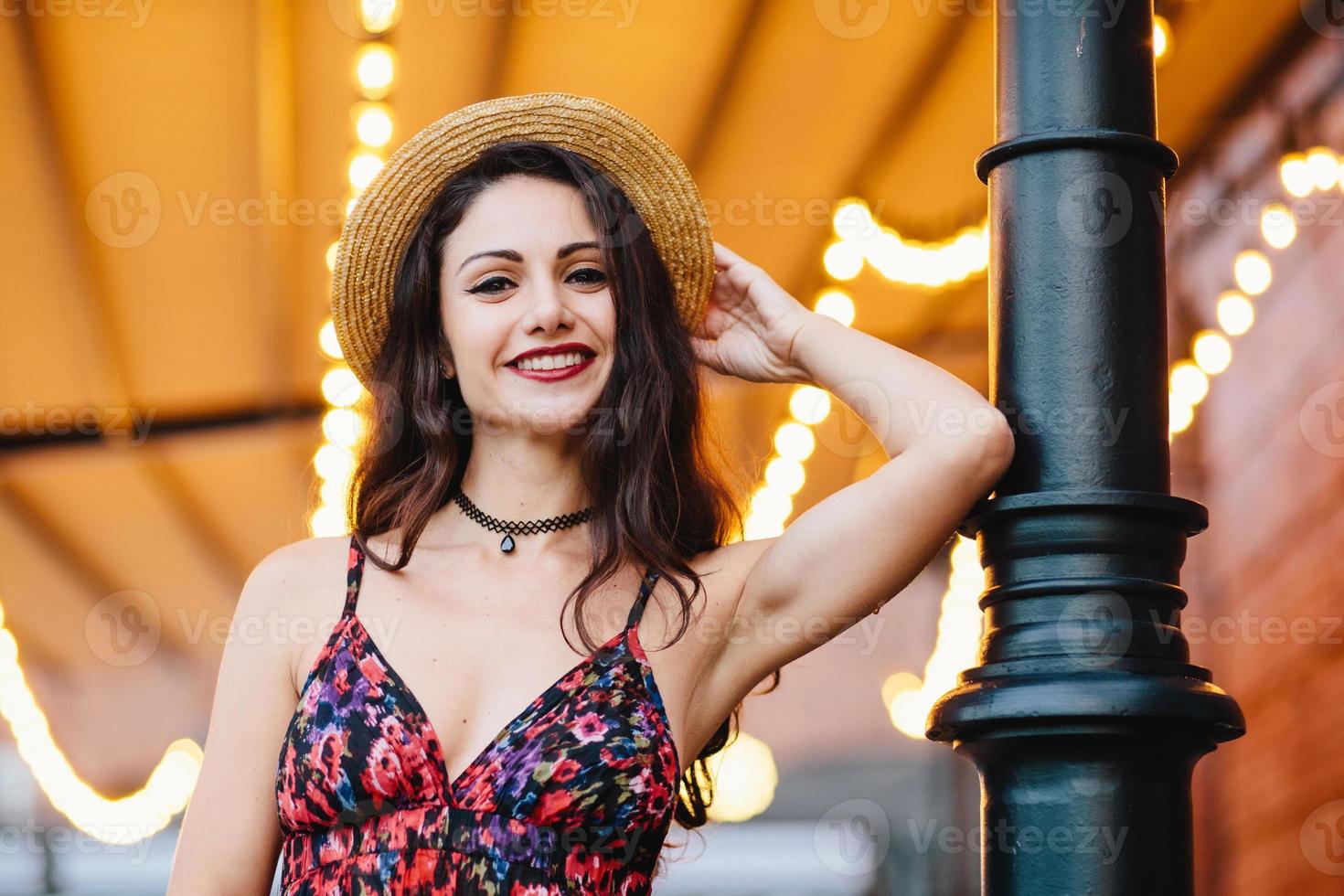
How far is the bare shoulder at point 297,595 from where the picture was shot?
194 centimetres

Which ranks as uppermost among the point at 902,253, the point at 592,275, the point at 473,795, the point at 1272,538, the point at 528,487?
the point at 902,253

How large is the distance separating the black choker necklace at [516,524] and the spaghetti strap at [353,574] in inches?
6.6

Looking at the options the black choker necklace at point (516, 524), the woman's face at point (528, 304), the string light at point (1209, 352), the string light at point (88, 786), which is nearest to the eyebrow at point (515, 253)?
the woman's face at point (528, 304)

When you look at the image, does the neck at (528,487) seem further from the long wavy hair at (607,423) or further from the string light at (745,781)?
the string light at (745,781)

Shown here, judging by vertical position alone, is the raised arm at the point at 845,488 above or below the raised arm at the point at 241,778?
above

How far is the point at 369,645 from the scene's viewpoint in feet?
6.20

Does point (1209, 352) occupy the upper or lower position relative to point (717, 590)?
upper

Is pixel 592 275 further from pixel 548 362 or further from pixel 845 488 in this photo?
pixel 845 488

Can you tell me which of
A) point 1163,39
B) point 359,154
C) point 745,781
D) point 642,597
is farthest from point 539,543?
point 745,781

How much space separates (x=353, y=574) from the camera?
1990 mm

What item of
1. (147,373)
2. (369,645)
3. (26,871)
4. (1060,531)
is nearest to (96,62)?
(147,373)

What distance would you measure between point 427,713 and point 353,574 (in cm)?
26

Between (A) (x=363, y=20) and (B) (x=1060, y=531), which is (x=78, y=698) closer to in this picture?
(A) (x=363, y=20)

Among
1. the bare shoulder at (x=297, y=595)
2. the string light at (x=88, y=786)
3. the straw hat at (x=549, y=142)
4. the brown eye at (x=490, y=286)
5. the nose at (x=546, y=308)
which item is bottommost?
the bare shoulder at (x=297, y=595)
